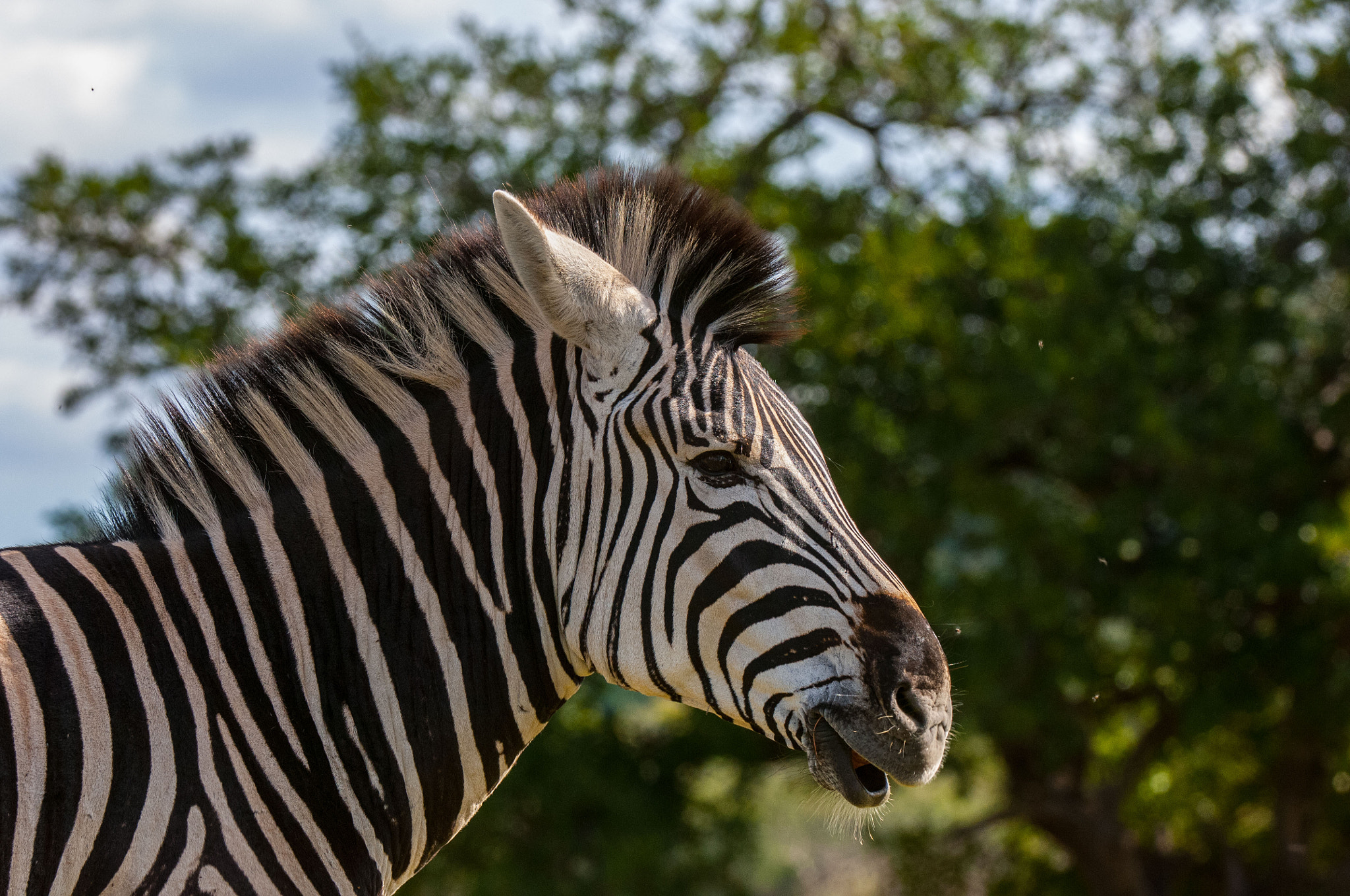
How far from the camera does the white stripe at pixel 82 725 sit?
2.03m

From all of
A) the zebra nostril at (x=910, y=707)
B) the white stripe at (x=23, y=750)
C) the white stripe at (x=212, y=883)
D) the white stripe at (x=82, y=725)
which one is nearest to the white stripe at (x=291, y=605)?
the white stripe at (x=212, y=883)

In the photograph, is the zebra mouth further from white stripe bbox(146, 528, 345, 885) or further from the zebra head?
white stripe bbox(146, 528, 345, 885)

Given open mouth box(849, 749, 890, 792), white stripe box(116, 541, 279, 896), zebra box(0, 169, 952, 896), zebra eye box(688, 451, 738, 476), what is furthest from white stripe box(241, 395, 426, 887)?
open mouth box(849, 749, 890, 792)

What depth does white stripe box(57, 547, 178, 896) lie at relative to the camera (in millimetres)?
2055

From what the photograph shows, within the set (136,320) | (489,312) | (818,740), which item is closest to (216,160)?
(136,320)

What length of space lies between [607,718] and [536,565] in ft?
30.5

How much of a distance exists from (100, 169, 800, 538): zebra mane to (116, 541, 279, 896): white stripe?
0.25 m

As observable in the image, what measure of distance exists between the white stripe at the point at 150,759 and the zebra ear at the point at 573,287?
103cm

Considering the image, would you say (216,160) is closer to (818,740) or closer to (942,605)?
(942,605)

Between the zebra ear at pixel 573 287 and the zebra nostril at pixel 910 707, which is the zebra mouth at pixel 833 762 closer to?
the zebra nostril at pixel 910 707

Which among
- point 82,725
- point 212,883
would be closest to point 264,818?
point 212,883

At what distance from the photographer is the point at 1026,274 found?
9.90 meters

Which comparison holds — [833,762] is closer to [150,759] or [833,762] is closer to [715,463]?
[715,463]

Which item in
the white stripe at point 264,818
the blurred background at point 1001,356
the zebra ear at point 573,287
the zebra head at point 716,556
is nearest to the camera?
the white stripe at point 264,818
